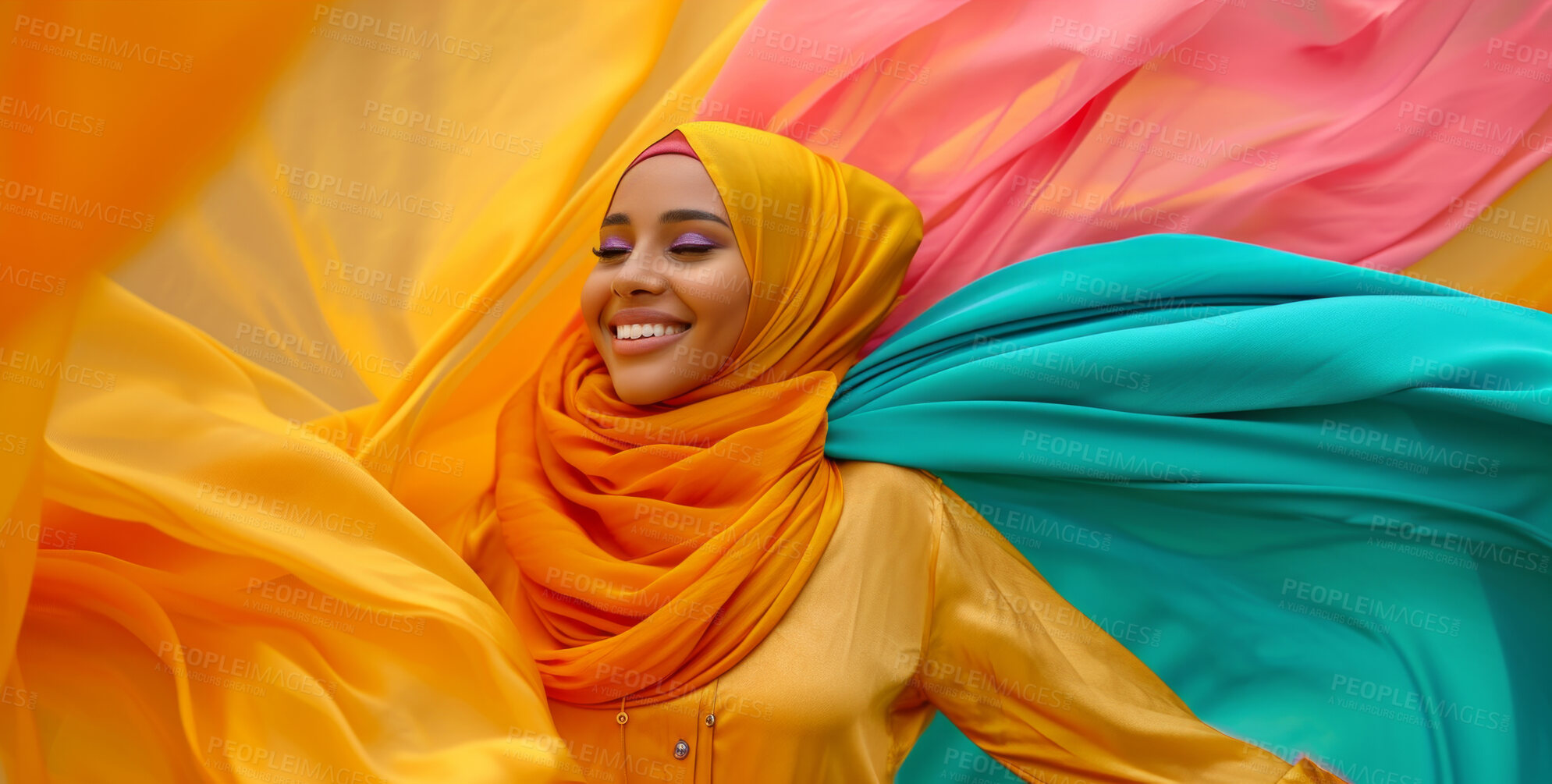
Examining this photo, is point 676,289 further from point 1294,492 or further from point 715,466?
point 1294,492

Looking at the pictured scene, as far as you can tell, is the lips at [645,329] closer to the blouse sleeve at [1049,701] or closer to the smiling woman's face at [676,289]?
the smiling woman's face at [676,289]

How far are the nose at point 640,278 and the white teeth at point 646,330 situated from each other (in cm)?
6

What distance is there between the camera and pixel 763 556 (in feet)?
5.88

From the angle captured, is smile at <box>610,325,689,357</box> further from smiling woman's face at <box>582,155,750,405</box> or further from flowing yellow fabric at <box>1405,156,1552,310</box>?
flowing yellow fabric at <box>1405,156,1552,310</box>

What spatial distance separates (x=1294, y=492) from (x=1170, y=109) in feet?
2.63

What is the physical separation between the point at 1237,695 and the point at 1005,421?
0.60 m

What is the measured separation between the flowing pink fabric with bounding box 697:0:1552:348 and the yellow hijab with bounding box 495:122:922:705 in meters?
0.24

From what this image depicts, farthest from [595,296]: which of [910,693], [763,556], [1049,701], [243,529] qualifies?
[1049,701]

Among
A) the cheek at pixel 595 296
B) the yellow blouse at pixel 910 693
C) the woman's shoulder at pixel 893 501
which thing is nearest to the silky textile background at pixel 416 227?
the yellow blouse at pixel 910 693

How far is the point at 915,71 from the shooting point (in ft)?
7.62

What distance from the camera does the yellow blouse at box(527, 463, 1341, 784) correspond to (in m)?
1.71

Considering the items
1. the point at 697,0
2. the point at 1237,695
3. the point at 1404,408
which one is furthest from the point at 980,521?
the point at 697,0

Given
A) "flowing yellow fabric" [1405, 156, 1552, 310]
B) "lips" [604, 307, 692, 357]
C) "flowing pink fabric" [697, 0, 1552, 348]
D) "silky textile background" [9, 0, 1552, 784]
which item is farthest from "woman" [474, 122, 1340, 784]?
"flowing yellow fabric" [1405, 156, 1552, 310]

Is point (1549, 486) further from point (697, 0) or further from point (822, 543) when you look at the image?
point (697, 0)
